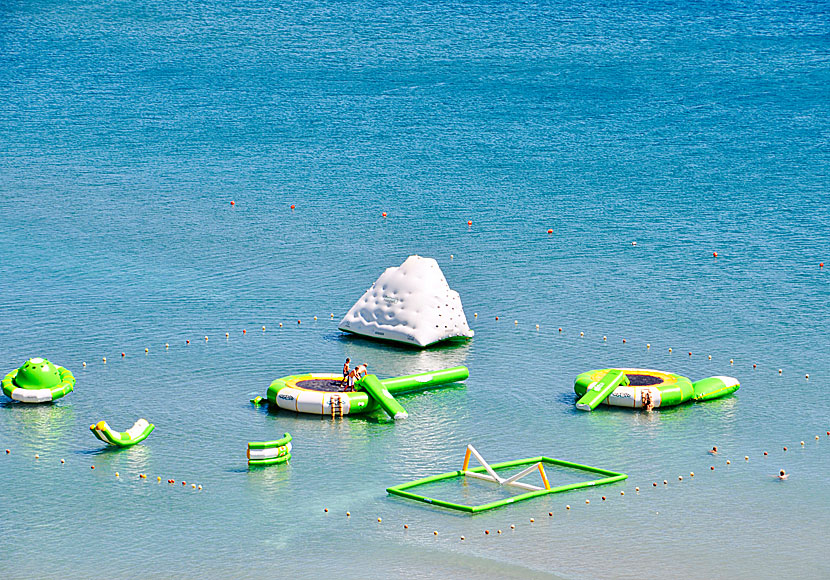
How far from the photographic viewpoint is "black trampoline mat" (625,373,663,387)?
55562 mm

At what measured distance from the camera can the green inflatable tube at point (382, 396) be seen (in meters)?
53.6

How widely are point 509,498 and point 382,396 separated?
9664 millimetres

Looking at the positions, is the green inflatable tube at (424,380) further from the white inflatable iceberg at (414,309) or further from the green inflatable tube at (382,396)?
the white inflatable iceberg at (414,309)

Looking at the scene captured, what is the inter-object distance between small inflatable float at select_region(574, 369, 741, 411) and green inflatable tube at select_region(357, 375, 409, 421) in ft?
22.3

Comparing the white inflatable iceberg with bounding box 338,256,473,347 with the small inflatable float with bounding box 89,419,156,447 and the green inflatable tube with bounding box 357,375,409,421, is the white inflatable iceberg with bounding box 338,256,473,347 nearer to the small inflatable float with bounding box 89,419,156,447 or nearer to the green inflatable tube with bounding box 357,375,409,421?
the green inflatable tube with bounding box 357,375,409,421

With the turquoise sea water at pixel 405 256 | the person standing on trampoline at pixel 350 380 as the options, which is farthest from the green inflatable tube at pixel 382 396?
the turquoise sea water at pixel 405 256

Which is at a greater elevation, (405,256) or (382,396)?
(405,256)

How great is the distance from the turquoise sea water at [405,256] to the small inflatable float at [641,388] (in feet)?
2.22

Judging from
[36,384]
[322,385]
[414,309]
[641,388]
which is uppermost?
[414,309]

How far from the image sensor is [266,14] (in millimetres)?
119375

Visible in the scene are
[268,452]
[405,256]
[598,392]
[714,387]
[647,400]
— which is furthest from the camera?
[405,256]

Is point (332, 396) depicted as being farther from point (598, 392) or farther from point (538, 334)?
point (538, 334)

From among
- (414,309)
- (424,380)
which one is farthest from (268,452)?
(414,309)

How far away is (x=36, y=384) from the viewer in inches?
2160
